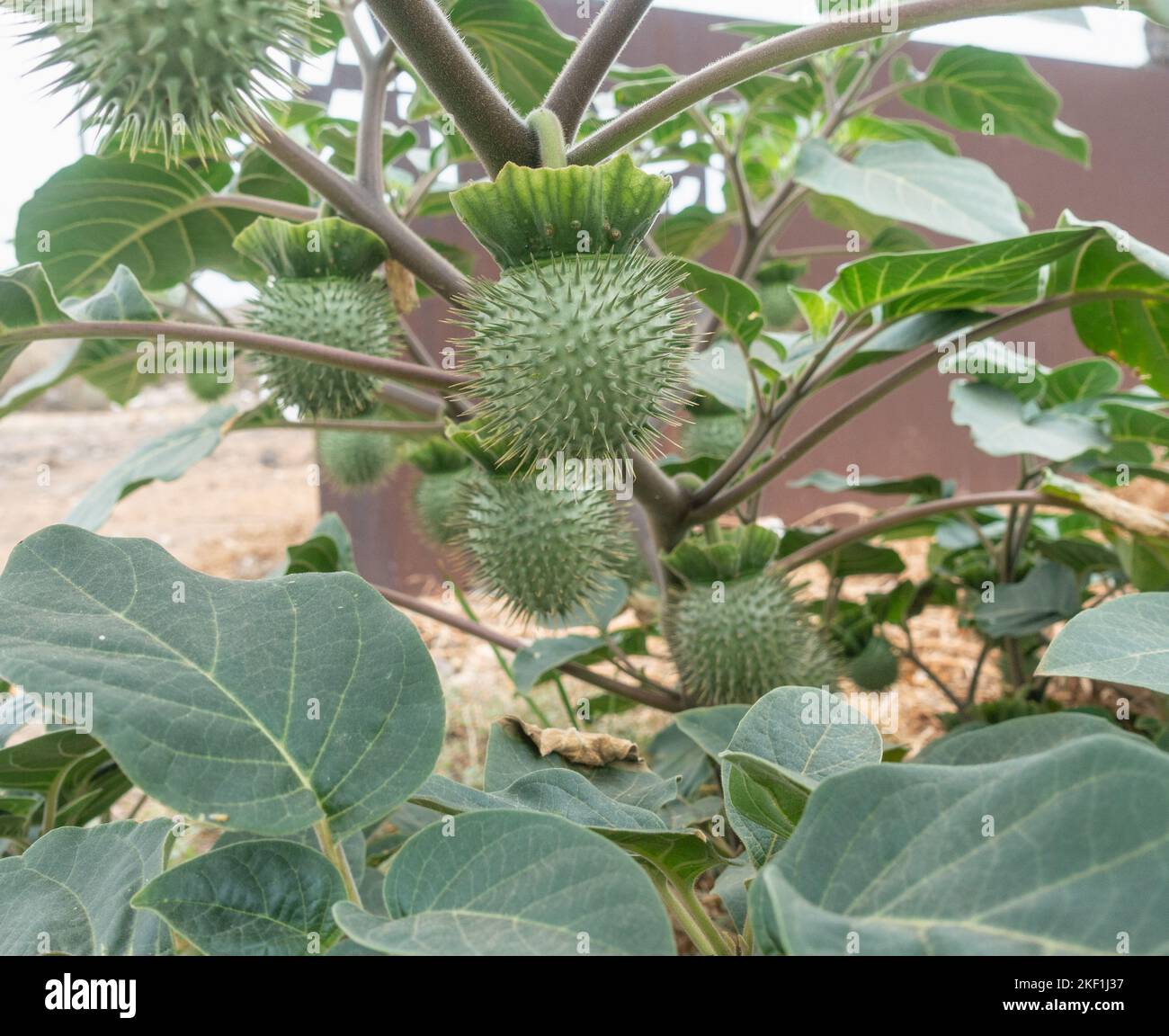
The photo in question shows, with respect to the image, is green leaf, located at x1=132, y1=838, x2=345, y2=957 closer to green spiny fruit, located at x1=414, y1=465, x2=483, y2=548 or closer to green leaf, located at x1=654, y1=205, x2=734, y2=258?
green spiny fruit, located at x1=414, y1=465, x2=483, y2=548

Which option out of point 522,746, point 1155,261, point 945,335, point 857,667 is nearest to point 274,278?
point 522,746

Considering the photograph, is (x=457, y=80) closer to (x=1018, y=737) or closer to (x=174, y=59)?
(x=174, y=59)

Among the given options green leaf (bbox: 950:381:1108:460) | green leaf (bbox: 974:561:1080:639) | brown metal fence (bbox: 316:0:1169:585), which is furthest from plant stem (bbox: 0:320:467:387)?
brown metal fence (bbox: 316:0:1169:585)

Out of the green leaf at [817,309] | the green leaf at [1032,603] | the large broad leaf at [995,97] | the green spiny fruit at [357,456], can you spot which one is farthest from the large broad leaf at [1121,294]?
the green spiny fruit at [357,456]

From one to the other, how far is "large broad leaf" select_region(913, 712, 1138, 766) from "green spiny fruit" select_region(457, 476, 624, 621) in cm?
36

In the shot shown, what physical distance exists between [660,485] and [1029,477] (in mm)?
663

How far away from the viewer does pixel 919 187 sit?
108 cm

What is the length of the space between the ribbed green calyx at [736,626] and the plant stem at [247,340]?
1.15ft

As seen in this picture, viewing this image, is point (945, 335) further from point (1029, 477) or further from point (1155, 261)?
point (1029, 477)

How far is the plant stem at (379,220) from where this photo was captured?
85 centimetres

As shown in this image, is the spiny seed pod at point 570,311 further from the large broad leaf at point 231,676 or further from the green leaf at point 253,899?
the green leaf at point 253,899

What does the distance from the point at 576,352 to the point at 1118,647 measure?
1.20ft

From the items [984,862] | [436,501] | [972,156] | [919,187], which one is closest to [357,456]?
[436,501]

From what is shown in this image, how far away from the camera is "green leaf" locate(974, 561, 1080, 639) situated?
121 cm
